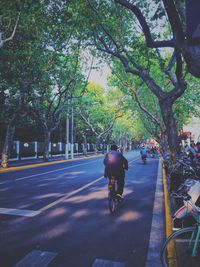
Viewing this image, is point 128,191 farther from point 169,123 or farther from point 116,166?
point 116,166

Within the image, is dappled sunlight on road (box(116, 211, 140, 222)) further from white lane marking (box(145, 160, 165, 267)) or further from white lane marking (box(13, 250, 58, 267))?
white lane marking (box(13, 250, 58, 267))

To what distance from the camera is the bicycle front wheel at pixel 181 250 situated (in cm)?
444

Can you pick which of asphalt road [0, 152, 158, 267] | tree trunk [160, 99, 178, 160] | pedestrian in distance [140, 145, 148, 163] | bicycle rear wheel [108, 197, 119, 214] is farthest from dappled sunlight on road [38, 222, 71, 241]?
pedestrian in distance [140, 145, 148, 163]

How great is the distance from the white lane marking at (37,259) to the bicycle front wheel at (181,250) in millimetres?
1758

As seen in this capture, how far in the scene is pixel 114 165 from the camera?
29.3ft

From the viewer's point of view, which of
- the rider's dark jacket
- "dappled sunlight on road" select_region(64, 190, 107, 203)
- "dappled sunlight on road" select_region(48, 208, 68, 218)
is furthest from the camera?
"dappled sunlight on road" select_region(64, 190, 107, 203)

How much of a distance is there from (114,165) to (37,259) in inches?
169

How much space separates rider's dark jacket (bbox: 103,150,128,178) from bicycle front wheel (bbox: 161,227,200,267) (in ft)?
12.1

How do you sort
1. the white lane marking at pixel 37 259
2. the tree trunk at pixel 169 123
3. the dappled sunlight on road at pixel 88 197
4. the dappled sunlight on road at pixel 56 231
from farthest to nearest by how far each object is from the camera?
the tree trunk at pixel 169 123 < the dappled sunlight on road at pixel 88 197 < the dappled sunlight on road at pixel 56 231 < the white lane marking at pixel 37 259

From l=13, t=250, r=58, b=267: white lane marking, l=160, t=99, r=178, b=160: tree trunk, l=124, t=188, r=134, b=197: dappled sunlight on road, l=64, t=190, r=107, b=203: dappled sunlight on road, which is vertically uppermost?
l=160, t=99, r=178, b=160: tree trunk

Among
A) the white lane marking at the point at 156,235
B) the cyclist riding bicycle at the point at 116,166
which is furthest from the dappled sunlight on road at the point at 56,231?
the cyclist riding bicycle at the point at 116,166

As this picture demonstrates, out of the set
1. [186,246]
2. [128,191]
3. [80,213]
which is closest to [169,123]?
[128,191]

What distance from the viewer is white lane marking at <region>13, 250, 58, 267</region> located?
15.7 feet

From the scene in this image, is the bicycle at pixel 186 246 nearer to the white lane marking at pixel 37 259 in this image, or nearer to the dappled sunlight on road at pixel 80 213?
the white lane marking at pixel 37 259
